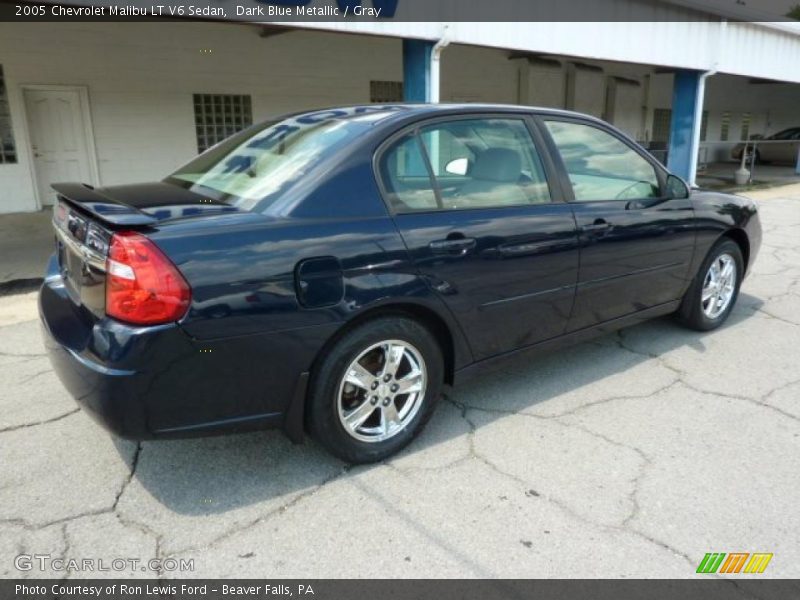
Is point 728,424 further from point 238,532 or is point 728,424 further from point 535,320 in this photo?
point 238,532

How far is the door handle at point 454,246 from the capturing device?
288cm

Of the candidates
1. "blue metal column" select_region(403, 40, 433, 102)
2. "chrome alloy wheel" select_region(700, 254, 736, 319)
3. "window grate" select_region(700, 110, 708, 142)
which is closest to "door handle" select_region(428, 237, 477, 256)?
"chrome alloy wheel" select_region(700, 254, 736, 319)

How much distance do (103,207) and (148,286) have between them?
530 mm

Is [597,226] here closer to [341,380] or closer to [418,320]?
[418,320]

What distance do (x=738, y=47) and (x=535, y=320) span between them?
1450 cm

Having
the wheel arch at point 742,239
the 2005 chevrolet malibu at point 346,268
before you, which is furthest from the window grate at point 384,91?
the 2005 chevrolet malibu at point 346,268

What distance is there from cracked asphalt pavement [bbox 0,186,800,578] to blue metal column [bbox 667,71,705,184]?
1126 cm

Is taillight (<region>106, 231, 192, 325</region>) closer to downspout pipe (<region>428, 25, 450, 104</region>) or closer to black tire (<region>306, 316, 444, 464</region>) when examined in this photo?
black tire (<region>306, 316, 444, 464</region>)

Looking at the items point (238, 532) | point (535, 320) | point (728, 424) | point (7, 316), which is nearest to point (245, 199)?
point (238, 532)

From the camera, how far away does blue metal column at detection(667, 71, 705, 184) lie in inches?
539

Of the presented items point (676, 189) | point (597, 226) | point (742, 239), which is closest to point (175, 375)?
point (597, 226)

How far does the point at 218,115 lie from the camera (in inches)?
488

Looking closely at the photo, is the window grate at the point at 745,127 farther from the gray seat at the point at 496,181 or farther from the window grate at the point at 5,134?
the gray seat at the point at 496,181

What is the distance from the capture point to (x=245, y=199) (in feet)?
9.07
